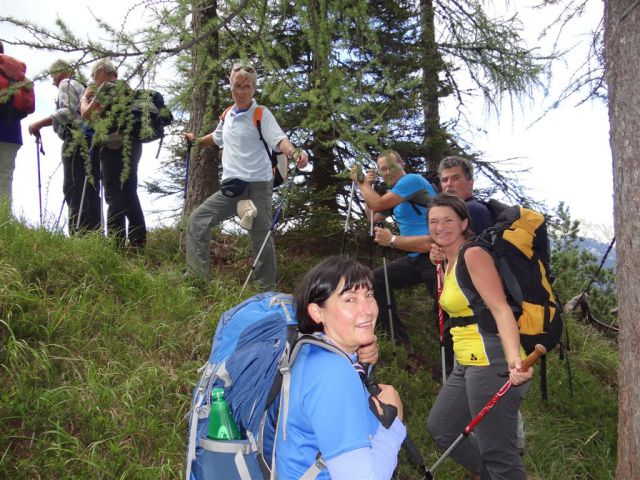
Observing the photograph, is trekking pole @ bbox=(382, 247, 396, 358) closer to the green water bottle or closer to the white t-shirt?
the white t-shirt

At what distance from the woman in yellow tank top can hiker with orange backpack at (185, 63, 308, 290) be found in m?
2.42

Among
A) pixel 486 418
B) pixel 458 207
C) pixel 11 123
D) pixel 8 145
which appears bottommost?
pixel 486 418

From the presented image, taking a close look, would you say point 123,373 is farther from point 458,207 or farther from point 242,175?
point 458,207

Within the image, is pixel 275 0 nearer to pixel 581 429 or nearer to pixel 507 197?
pixel 581 429

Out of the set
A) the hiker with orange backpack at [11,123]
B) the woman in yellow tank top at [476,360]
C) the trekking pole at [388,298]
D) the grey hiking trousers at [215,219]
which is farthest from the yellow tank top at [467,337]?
the hiker with orange backpack at [11,123]

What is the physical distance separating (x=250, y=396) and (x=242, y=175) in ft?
13.0

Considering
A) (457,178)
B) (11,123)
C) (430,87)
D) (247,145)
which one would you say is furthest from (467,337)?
(430,87)

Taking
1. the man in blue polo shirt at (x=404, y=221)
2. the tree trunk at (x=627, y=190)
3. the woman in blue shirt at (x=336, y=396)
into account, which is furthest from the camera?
the man in blue polo shirt at (x=404, y=221)

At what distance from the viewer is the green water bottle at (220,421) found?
2.01 m

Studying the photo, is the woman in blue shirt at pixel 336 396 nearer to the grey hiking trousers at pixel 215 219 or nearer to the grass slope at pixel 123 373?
the grass slope at pixel 123 373

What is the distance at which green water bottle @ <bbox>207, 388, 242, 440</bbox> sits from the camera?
2010 mm

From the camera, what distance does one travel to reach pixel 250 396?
1960 millimetres

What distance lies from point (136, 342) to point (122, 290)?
2.44 ft

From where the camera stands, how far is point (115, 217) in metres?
6.07
